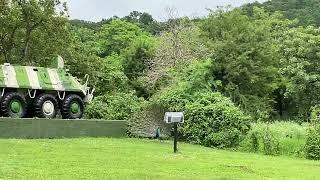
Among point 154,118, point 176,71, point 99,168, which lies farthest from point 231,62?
point 99,168

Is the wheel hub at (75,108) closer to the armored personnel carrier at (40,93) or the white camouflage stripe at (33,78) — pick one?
the armored personnel carrier at (40,93)

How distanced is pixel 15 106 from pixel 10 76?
3.22 ft

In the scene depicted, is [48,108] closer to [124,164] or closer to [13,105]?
[13,105]

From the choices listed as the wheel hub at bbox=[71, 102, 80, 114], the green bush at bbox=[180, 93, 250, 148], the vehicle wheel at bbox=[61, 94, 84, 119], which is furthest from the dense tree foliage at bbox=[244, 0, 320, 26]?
the wheel hub at bbox=[71, 102, 80, 114]

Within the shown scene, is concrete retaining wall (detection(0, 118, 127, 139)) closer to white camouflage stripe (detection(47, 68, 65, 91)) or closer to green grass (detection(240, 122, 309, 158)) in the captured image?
white camouflage stripe (detection(47, 68, 65, 91))

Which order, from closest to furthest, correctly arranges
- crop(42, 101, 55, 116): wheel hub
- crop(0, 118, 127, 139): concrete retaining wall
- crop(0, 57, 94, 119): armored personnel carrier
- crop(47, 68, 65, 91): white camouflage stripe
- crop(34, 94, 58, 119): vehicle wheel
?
crop(0, 118, 127, 139): concrete retaining wall → crop(0, 57, 94, 119): armored personnel carrier → crop(34, 94, 58, 119): vehicle wheel → crop(42, 101, 55, 116): wheel hub → crop(47, 68, 65, 91): white camouflage stripe

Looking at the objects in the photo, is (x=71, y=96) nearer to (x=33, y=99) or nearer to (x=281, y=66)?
(x=33, y=99)

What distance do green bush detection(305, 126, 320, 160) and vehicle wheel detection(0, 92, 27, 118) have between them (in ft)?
29.9

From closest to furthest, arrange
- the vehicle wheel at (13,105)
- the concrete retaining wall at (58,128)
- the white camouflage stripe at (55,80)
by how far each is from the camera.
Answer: the concrete retaining wall at (58,128) < the vehicle wheel at (13,105) < the white camouflage stripe at (55,80)

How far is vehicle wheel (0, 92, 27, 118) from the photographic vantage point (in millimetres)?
18094

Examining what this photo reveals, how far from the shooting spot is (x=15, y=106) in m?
18.3

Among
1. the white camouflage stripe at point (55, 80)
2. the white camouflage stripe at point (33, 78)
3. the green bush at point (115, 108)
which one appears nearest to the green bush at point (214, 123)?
the green bush at point (115, 108)

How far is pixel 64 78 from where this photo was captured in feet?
65.4

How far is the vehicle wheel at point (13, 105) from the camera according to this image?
1809 centimetres
